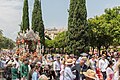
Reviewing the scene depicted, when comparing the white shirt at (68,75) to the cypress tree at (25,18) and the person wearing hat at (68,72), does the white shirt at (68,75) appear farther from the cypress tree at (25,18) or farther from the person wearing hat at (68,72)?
the cypress tree at (25,18)

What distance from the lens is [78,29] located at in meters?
48.4

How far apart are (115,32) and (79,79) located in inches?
1807

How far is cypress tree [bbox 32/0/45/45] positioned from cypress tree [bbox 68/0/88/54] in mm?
16334

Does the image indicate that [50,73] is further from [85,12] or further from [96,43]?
[96,43]

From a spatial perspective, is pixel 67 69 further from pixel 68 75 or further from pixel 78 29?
pixel 78 29

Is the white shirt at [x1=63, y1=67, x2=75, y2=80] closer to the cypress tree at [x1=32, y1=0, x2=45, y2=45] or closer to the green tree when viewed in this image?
the cypress tree at [x1=32, y1=0, x2=45, y2=45]

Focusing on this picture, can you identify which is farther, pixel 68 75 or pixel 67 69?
pixel 68 75

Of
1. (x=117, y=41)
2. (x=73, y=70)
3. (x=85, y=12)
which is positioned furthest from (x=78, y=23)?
(x=73, y=70)

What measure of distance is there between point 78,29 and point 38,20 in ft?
63.3

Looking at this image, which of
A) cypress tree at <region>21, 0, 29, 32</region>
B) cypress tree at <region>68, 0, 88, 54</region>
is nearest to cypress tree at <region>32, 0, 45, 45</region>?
cypress tree at <region>21, 0, 29, 32</region>

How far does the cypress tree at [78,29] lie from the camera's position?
47.7m

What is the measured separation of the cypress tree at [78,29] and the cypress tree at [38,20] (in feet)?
53.6

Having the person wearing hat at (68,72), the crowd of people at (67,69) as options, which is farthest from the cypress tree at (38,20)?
the person wearing hat at (68,72)

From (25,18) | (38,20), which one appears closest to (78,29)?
(38,20)
